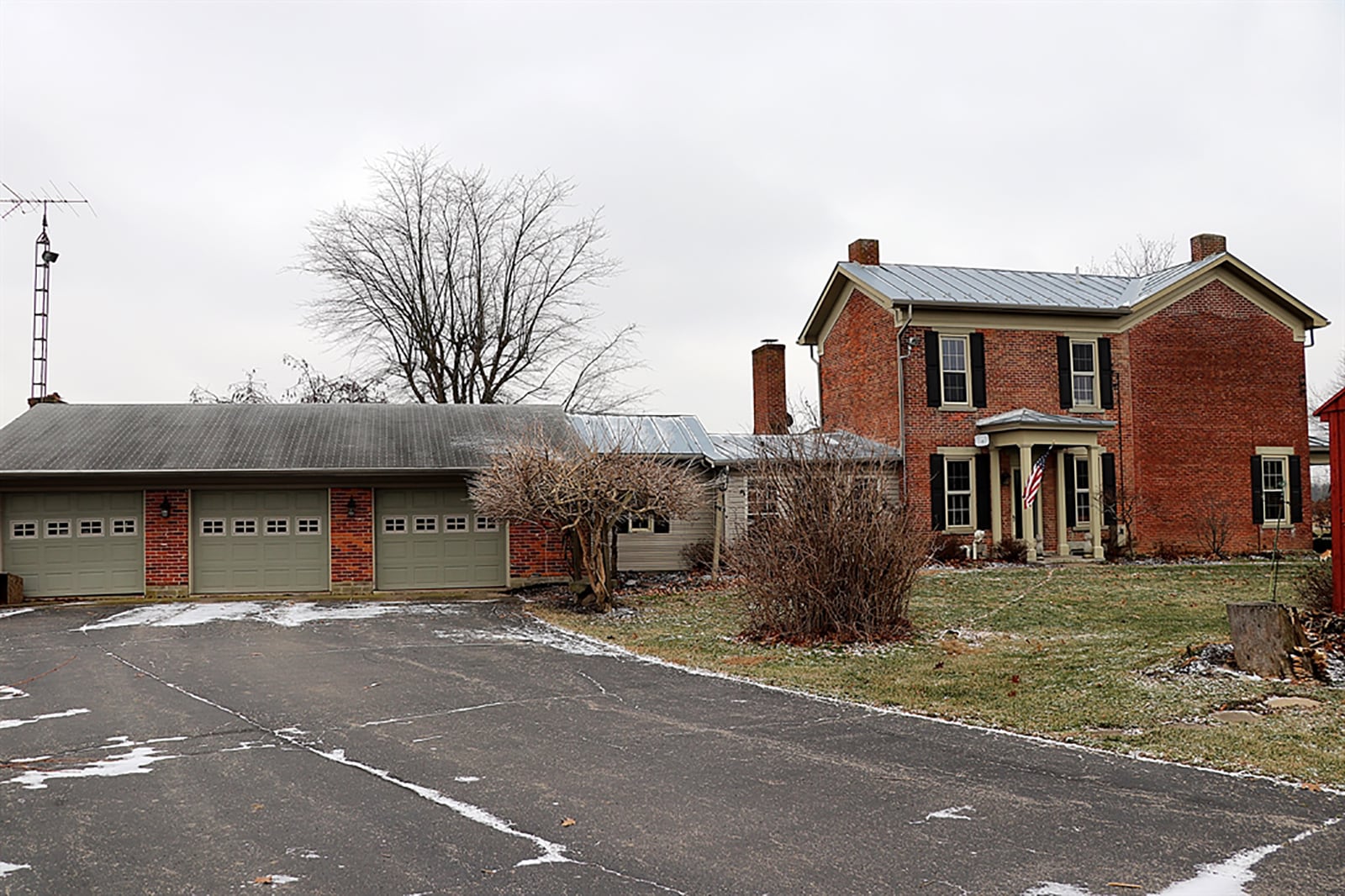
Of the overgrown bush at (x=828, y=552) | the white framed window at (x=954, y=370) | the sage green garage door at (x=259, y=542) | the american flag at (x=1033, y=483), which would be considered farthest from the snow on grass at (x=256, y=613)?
the white framed window at (x=954, y=370)

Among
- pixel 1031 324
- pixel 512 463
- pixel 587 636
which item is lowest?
pixel 587 636

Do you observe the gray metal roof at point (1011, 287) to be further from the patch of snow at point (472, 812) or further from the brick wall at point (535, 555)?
the patch of snow at point (472, 812)

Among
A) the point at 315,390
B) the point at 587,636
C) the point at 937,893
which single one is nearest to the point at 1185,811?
the point at 937,893

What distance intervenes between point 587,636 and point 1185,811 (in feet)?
28.3

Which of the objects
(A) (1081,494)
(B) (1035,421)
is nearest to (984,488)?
(B) (1035,421)

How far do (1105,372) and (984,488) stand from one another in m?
3.99

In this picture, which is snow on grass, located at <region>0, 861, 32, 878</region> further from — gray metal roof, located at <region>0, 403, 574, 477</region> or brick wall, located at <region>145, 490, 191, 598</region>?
brick wall, located at <region>145, 490, 191, 598</region>

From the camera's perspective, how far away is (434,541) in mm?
19891

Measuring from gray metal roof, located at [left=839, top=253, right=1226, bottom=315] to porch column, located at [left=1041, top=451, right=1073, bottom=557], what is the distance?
129 inches

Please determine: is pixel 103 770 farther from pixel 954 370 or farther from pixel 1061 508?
pixel 1061 508

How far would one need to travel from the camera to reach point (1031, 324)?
2391 cm

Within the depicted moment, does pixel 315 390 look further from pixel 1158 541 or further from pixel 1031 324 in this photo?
pixel 1158 541

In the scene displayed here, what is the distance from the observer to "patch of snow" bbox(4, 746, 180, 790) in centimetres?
636

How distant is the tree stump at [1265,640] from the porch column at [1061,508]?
14.3 metres
